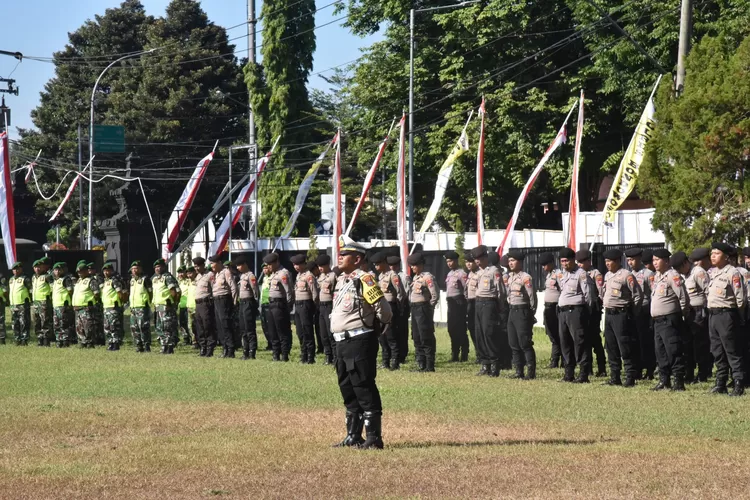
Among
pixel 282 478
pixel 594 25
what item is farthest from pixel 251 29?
pixel 282 478

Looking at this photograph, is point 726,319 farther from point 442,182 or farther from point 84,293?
point 84,293

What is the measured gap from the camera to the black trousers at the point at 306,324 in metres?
21.8

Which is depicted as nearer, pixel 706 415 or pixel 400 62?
pixel 706 415

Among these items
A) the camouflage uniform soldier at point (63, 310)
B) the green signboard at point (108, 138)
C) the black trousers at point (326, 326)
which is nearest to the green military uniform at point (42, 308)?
the camouflage uniform soldier at point (63, 310)

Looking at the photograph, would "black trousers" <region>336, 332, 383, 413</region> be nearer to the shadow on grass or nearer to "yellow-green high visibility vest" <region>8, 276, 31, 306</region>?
the shadow on grass

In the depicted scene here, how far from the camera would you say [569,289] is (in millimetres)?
17797

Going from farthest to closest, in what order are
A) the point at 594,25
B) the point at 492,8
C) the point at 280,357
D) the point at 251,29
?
1. the point at 251,29
2. the point at 492,8
3. the point at 594,25
4. the point at 280,357

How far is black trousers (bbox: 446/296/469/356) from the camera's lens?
22.6m

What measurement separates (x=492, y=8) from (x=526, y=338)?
76.2 ft

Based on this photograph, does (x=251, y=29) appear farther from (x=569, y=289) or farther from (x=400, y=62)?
(x=569, y=289)

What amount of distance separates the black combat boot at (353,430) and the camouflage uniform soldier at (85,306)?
55.1 ft

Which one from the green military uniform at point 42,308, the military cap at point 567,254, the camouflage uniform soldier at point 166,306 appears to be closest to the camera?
the military cap at point 567,254

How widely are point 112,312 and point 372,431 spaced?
53.7 ft

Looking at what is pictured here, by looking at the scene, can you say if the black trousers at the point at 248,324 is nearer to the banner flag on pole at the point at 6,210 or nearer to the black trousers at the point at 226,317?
the black trousers at the point at 226,317
